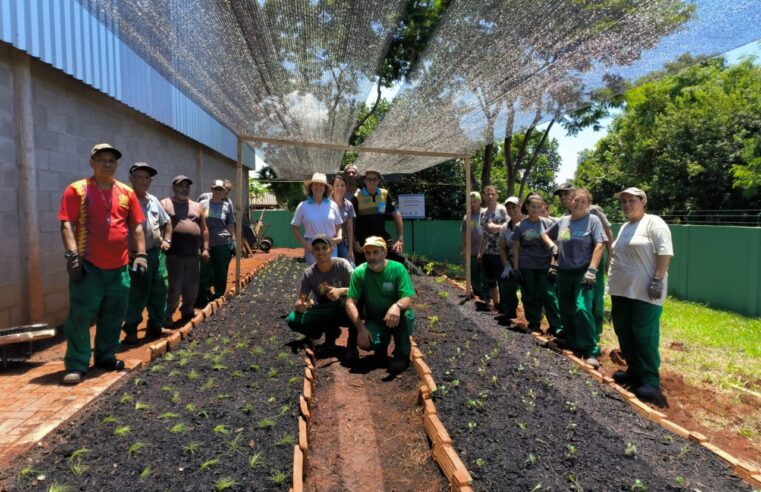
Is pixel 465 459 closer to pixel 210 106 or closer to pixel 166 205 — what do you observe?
pixel 166 205

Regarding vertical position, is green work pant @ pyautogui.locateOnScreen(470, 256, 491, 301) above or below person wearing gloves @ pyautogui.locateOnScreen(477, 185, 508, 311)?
below

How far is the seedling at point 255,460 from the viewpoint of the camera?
224 centimetres

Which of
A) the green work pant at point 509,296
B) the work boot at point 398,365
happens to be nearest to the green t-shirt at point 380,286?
the work boot at point 398,365

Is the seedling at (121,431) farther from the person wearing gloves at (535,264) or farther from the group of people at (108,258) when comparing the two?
the person wearing gloves at (535,264)

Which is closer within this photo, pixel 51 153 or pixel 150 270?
pixel 150 270

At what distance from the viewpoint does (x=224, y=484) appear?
2053 mm

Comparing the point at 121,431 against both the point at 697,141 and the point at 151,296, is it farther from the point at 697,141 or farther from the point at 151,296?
the point at 697,141

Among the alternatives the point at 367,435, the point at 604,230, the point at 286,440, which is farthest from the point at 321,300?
the point at 604,230

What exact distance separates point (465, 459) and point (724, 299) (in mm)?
7118

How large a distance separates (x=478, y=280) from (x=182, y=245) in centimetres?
397

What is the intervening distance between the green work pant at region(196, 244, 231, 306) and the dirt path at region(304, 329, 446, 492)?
2450mm

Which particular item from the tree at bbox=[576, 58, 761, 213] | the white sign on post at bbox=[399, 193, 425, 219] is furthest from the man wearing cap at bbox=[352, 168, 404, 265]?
the tree at bbox=[576, 58, 761, 213]

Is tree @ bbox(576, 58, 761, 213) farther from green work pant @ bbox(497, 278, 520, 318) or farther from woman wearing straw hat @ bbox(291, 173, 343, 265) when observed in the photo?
woman wearing straw hat @ bbox(291, 173, 343, 265)

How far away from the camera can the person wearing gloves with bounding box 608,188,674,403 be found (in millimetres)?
3465
